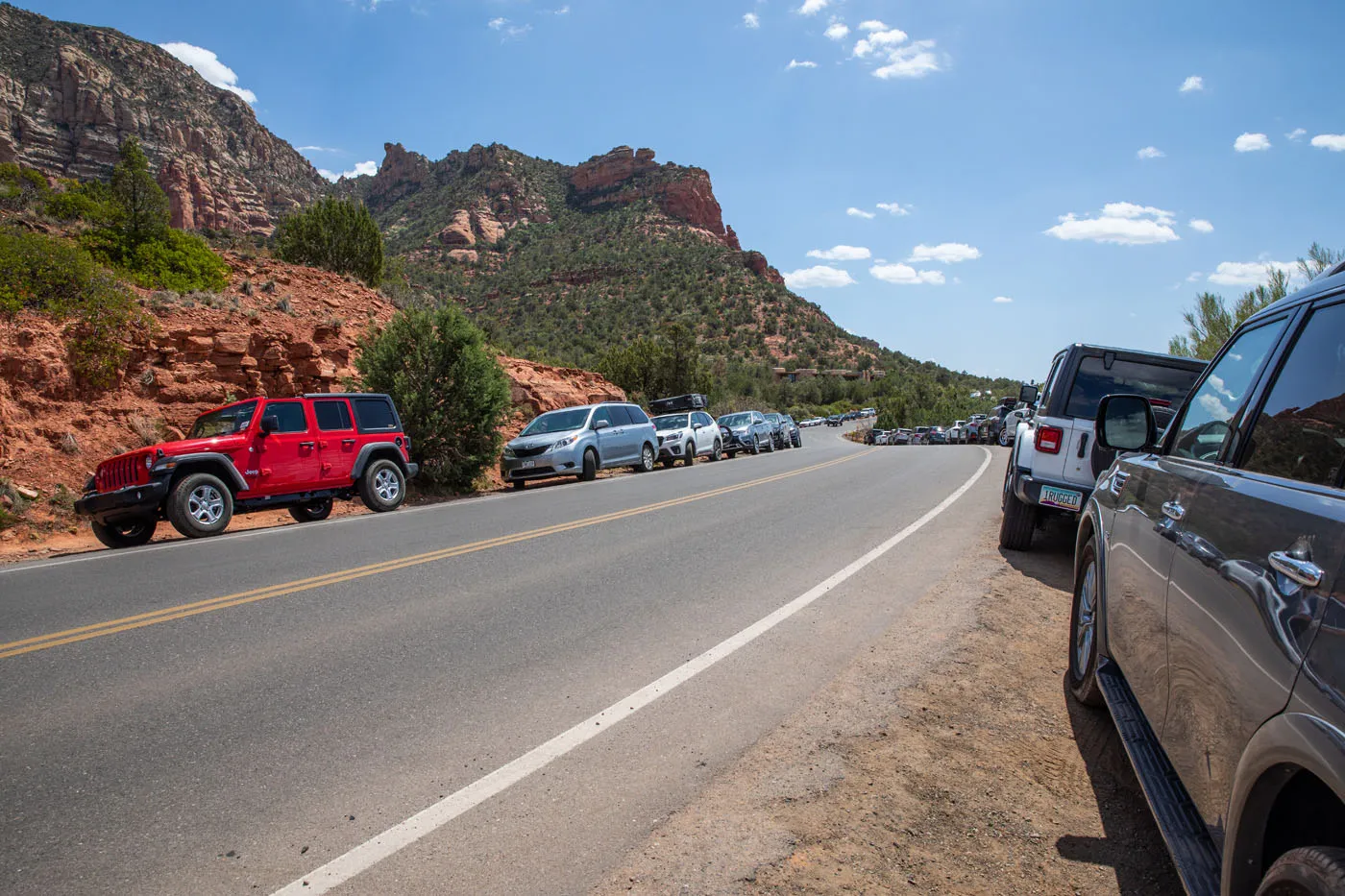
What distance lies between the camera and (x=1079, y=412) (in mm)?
8062

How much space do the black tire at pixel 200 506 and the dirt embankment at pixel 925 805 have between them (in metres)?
9.92

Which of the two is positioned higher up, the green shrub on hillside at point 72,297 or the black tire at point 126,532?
the green shrub on hillside at point 72,297

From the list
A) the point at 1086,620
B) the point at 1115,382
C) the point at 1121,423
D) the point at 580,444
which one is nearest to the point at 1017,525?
the point at 1115,382

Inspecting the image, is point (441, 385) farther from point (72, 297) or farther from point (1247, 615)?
point (1247, 615)

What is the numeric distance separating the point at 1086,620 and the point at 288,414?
1185cm

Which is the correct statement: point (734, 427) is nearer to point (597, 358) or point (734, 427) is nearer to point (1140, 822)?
point (597, 358)

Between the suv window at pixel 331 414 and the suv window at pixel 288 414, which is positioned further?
the suv window at pixel 331 414

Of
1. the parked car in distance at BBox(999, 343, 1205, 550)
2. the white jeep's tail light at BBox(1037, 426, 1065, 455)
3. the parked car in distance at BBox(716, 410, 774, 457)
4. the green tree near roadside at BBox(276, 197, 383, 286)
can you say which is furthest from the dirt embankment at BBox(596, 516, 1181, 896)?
the green tree near roadside at BBox(276, 197, 383, 286)

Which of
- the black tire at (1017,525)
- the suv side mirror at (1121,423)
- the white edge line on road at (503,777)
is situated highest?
the suv side mirror at (1121,423)

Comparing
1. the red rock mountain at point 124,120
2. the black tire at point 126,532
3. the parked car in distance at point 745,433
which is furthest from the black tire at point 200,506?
the red rock mountain at point 124,120

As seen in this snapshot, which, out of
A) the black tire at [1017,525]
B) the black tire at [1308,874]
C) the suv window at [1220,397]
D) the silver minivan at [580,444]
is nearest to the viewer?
the black tire at [1308,874]

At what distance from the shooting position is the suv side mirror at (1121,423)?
3838 mm

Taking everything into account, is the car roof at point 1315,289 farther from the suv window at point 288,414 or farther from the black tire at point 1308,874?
the suv window at point 288,414

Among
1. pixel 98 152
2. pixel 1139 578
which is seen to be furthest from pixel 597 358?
pixel 1139 578
